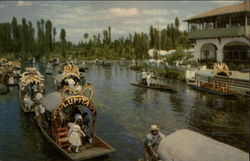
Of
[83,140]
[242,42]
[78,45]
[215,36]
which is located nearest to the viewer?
[83,140]

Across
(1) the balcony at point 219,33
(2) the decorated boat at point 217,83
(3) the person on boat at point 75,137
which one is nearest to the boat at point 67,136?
(3) the person on boat at point 75,137

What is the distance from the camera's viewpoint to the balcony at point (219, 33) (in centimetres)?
4234

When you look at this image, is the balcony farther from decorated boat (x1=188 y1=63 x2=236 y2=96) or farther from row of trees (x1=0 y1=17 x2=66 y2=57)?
row of trees (x1=0 y1=17 x2=66 y2=57)

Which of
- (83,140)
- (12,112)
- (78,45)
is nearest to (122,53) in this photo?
(78,45)

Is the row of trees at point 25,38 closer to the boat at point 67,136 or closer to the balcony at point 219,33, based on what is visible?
the balcony at point 219,33

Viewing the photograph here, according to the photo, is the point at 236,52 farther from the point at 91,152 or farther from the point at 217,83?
the point at 91,152

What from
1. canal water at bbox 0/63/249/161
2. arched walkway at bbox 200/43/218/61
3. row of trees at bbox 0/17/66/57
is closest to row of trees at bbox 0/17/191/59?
row of trees at bbox 0/17/66/57

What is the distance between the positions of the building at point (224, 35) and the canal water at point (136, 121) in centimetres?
1441

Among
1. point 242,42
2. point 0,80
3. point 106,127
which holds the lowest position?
point 106,127

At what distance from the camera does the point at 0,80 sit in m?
40.5

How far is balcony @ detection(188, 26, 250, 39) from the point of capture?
42.3 meters

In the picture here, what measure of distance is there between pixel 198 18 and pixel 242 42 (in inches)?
368

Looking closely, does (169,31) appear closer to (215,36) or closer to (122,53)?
(122,53)

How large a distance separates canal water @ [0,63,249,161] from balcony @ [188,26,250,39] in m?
14.4
